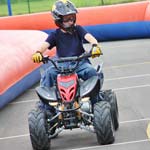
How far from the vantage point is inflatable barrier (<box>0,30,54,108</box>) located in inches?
388

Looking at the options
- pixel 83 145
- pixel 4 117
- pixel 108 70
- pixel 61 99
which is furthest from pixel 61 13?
pixel 108 70

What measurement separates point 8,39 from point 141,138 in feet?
21.1

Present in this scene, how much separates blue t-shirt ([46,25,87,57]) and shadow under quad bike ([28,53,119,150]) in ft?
1.10

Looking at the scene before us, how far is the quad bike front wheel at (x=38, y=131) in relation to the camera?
6.46 metres

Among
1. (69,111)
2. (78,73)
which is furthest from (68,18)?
(69,111)

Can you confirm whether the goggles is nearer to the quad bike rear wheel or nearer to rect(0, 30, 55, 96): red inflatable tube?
the quad bike rear wheel

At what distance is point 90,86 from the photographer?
6.66 m

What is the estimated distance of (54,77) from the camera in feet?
22.6

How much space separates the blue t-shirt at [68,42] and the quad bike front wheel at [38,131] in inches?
35.5

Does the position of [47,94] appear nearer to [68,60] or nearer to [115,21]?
[68,60]

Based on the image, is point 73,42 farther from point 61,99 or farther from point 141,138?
point 141,138

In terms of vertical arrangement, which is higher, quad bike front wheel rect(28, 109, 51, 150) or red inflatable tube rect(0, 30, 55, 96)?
quad bike front wheel rect(28, 109, 51, 150)

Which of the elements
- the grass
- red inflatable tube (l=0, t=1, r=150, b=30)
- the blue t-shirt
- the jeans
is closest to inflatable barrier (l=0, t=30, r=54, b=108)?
the blue t-shirt

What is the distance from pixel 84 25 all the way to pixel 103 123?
39.9 ft
